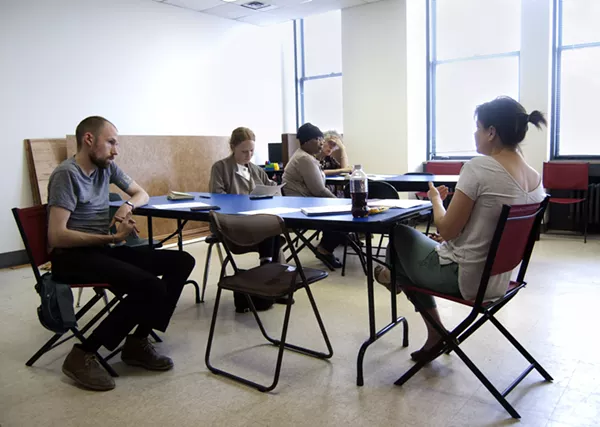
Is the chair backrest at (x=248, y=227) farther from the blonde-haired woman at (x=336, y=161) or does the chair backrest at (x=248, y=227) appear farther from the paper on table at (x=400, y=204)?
the blonde-haired woman at (x=336, y=161)

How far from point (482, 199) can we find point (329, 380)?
3.38ft

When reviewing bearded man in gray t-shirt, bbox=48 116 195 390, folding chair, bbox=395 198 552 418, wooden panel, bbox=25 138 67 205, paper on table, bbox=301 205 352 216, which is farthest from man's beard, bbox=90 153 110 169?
wooden panel, bbox=25 138 67 205

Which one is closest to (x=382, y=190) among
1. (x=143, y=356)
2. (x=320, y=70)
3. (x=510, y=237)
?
(x=510, y=237)

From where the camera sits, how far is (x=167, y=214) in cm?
286

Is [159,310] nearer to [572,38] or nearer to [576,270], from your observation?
[576,270]

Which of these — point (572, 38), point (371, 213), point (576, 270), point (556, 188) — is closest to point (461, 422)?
point (371, 213)

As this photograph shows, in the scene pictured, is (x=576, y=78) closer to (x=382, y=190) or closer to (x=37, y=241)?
(x=382, y=190)

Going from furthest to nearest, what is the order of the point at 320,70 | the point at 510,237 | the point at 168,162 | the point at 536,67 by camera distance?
the point at 320,70 < the point at 168,162 < the point at 536,67 < the point at 510,237

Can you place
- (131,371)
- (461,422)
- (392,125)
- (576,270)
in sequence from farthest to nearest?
(392,125) < (576,270) < (131,371) < (461,422)

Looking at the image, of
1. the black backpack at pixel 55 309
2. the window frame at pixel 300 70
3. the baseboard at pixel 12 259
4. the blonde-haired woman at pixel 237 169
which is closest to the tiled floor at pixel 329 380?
the black backpack at pixel 55 309

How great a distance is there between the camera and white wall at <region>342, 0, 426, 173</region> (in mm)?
6621

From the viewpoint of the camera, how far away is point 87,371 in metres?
2.35

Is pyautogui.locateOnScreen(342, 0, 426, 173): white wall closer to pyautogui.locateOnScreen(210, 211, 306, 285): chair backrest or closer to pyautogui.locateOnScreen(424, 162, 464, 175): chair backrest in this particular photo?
pyautogui.locateOnScreen(424, 162, 464, 175): chair backrest

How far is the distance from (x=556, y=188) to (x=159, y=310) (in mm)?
4713
